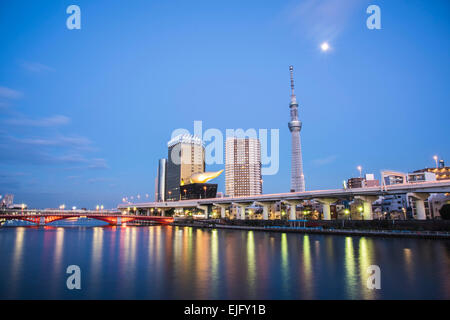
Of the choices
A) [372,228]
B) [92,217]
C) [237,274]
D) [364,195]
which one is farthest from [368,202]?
[92,217]

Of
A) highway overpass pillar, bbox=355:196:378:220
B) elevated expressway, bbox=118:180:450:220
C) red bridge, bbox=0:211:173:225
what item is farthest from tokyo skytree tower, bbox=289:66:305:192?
highway overpass pillar, bbox=355:196:378:220

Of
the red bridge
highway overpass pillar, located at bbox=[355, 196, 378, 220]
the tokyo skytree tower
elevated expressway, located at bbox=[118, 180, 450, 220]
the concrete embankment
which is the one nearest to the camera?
the concrete embankment

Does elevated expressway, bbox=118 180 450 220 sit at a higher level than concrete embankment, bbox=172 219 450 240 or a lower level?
higher

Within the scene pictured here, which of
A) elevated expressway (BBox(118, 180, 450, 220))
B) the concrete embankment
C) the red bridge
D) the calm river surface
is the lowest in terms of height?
the calm river surface

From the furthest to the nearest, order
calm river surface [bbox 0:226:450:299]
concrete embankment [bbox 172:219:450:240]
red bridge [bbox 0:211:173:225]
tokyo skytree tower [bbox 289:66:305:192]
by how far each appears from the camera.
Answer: tokyo skytree tower [bbox 289:66:305:192], red bridge [bbox 0:211:173:225], concrete embankment [bbox 172:219:450:240], calm river surface [bbox 0:226:450:299]

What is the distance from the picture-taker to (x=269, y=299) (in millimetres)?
16422

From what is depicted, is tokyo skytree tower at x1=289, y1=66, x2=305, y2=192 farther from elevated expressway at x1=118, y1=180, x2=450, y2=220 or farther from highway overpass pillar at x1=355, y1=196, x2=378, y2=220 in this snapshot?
highway overpass pillar at x1=355, y1=196, x2=378, y2=220

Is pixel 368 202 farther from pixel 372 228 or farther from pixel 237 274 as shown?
pixel 237 274

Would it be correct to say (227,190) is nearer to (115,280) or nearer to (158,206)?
(158,206)

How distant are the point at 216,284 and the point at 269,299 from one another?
4.64m

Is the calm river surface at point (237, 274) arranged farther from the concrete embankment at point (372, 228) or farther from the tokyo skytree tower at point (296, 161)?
the tokyo skytree tower at point (296, 161)

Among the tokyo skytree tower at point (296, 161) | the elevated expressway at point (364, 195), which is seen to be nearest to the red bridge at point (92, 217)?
the elevated expressway at point (364, 195)
